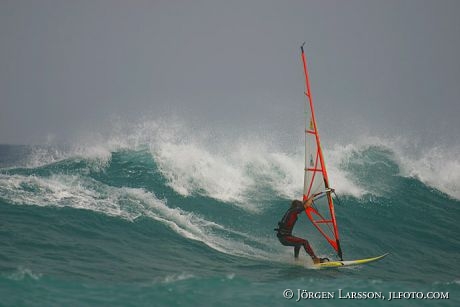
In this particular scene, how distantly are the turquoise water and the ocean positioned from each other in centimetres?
5

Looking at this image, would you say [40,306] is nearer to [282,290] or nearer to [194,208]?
[282,290]

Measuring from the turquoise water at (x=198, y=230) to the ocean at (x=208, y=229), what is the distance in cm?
5

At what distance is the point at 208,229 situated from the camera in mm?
12586

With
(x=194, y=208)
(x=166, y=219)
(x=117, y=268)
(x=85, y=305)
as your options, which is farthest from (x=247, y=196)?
(x=85, y=305)

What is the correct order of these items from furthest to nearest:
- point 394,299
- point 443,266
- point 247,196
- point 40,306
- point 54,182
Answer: point 247,196, point 54,182, point 443,266, point 394,299, point 40,306

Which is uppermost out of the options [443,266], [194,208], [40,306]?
[194,208]

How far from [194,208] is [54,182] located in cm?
494

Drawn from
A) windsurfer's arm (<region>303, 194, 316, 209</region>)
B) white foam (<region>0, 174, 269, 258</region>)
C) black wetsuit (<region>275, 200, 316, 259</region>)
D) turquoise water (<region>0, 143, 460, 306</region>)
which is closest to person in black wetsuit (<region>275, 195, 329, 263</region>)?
black wetsuit (<region>275, 200, 316, 259</region>)

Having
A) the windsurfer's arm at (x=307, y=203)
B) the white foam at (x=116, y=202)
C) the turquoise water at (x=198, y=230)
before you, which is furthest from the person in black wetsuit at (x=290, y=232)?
the white foam at (x=116, y=202)

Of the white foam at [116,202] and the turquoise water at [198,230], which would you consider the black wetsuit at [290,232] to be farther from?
the white foam at [116,202]

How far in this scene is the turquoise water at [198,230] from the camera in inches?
300

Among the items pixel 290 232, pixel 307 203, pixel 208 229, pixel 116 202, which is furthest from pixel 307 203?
pixel 116 202

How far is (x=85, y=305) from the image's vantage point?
6.51m

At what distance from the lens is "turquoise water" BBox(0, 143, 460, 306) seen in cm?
761
